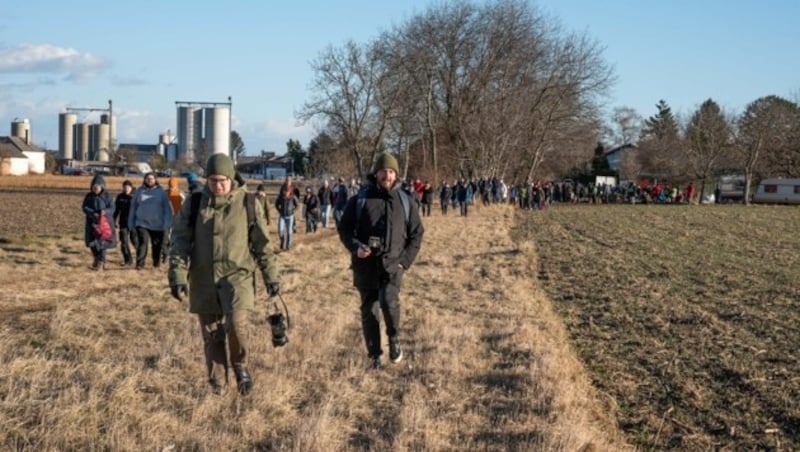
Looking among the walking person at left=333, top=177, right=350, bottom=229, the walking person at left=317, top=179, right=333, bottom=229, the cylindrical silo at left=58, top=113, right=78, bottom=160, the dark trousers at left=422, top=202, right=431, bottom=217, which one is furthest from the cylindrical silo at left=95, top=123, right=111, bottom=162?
the walking person at left=317, top=179, right=333, bottom=229

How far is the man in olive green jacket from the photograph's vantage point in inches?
241

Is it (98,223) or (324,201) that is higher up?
(324,201)

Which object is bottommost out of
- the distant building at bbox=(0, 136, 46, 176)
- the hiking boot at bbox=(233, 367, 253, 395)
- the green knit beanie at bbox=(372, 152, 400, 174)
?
the hiking boot at bbox=(233, 367, 253, 395)

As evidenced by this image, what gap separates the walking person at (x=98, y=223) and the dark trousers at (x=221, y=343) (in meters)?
8.85

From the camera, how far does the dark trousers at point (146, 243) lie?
47.9ft

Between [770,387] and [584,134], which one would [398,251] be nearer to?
[770,387]

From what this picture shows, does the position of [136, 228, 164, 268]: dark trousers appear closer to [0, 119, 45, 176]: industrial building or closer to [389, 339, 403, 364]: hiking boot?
[389, 339, 403, 364]: hiking boot

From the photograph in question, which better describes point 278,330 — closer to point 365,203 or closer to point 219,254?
point 219,254

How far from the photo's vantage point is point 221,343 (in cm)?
638

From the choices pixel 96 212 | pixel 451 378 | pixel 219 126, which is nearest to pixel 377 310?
pixel 451 378

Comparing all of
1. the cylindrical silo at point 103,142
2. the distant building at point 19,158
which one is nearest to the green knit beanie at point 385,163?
the distant building at point 19,158

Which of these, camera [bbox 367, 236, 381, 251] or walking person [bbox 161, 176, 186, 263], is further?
walking person [bbox 161, 176, 186, 263]

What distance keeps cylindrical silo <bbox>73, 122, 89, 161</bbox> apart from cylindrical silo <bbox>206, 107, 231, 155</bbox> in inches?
2450

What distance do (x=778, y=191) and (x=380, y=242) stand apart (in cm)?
7082
